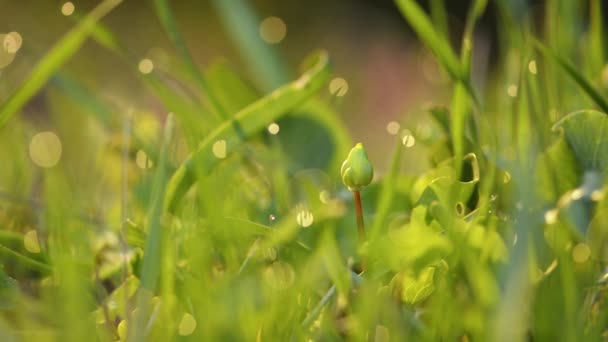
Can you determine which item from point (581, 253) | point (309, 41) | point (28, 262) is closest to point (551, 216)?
point (581, 253)

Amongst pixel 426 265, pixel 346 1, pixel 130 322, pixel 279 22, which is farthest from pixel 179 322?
pixel 346 1

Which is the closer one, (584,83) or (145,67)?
(584,83)

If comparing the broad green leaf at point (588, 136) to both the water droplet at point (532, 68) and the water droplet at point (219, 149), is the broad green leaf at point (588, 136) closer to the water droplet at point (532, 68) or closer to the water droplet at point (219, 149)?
the water droplet at point (532, 68)

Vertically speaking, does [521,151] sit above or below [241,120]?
below

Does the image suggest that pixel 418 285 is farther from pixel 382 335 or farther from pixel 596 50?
pixel 596 50

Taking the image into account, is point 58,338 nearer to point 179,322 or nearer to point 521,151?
point 179,322

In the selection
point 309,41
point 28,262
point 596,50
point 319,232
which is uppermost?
point 28,262

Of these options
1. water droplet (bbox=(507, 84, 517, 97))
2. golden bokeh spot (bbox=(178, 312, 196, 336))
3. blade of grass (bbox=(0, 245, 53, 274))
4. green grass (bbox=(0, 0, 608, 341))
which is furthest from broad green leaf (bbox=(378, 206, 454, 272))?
water droplet (bbox=(507, 84, 517, 97))
